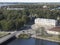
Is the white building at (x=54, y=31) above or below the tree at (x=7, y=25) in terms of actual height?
below

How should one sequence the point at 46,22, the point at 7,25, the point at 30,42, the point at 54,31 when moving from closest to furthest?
the point at 30,42 < the point at 54,31 < the point at 7,25 < the point at 46,22

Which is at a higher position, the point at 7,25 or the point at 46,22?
the point at 7,25

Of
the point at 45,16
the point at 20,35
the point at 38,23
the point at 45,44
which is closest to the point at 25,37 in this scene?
the point at 20,35

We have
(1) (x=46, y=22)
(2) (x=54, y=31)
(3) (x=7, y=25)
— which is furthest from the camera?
(1) (x=46, y=22)

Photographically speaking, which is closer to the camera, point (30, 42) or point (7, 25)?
point (30, 42)

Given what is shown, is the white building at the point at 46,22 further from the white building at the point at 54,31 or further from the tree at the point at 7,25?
the tree at the point at 7,25

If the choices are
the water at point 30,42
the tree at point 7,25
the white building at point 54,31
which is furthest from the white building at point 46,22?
the water at point 30,42

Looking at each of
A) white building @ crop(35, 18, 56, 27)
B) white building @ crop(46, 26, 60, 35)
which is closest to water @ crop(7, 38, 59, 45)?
white building @ crop(46, 26, 60, 35)

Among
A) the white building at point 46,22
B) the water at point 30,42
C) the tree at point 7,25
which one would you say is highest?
the tree at point 7,25

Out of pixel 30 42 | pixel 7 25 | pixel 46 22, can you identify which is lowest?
pixel 46 22

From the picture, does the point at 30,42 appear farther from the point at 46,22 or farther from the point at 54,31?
the point at 46,22

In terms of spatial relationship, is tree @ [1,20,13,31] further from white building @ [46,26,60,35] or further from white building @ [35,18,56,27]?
white building @ [35,18,56,27]

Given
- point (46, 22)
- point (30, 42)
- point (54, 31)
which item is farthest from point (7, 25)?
point (46, 22)
